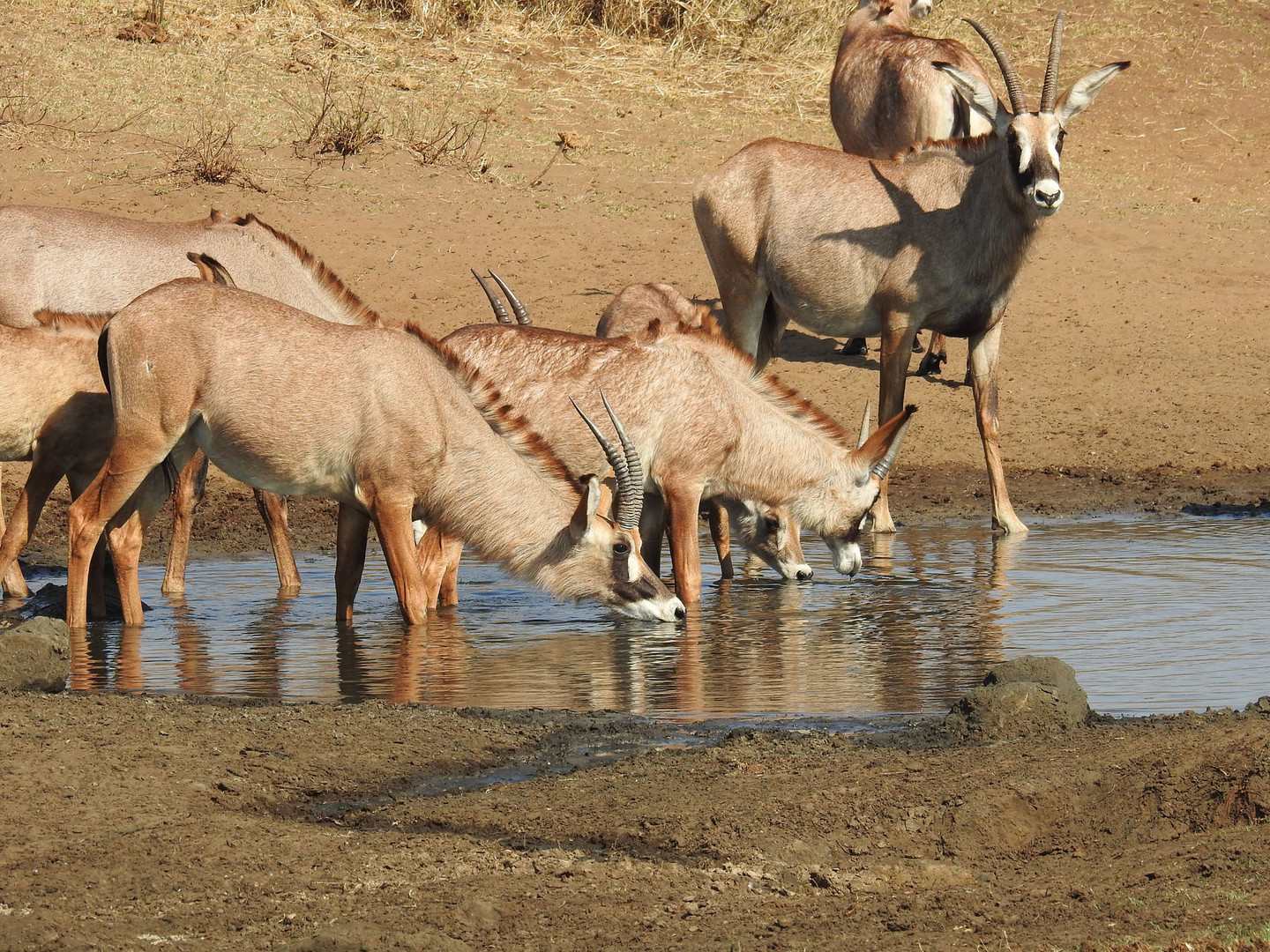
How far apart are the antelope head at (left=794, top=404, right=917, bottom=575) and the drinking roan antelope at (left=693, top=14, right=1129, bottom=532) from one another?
4.83ft

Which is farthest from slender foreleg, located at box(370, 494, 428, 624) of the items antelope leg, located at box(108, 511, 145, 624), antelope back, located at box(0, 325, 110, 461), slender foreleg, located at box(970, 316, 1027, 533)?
slender foreleg, located at box(970, 316, 1027, 533)

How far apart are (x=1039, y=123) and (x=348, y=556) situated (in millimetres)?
5372

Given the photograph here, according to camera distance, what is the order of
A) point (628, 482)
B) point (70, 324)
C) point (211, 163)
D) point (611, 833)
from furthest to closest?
point (211, 163) → point (70, 324) → point (628, 482) → point (611, 833)

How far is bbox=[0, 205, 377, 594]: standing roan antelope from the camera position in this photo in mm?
11047

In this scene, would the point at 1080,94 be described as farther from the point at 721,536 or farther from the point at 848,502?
the point at 721,536

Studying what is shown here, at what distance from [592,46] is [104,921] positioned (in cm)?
1853

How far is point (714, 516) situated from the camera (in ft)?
36.3

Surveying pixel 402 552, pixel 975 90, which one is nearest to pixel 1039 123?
pixel 975 90

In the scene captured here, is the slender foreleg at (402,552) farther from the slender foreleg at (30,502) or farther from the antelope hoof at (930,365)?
the antelope hoof at (930,365)

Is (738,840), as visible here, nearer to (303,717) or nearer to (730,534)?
(303,717)

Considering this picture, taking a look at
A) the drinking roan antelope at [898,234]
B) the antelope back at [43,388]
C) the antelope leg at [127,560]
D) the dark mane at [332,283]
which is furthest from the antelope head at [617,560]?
the drinking roan antelope at [898,234]

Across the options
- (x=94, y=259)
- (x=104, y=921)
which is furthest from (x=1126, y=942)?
(x=94, y=259)

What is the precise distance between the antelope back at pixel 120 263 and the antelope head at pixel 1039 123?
434 cm

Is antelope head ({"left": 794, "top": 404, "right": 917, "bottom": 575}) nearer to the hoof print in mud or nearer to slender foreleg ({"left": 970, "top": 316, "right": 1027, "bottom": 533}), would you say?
slender foreleg ({"left": 970, "top": 316, "right": 1027, "bottom": 533})
